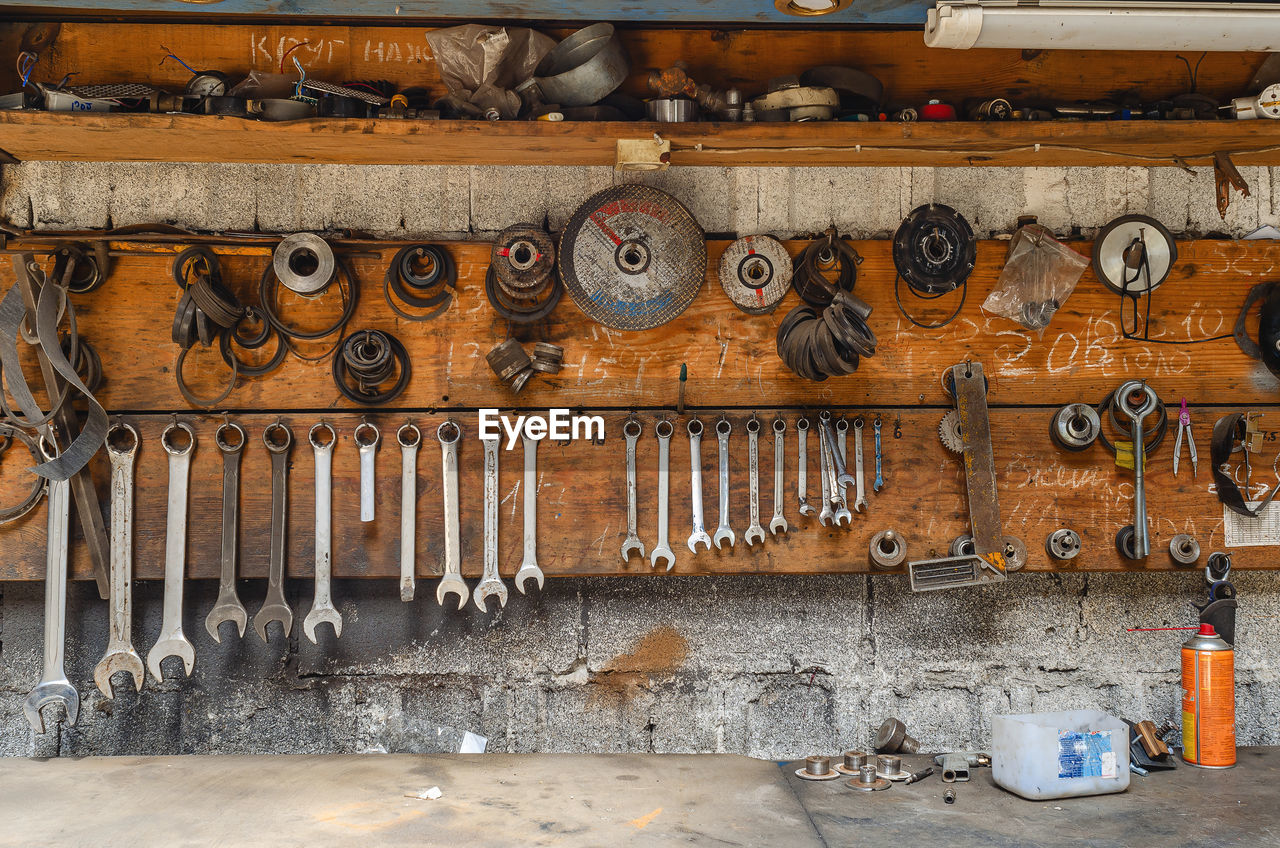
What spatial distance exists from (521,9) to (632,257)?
0.56m

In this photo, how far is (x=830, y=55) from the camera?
2.00m

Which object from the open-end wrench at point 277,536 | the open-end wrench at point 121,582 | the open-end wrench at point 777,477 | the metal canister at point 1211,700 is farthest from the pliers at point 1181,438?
the open-end wrench at point 121,582

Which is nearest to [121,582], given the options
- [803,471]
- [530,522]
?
[530,522]

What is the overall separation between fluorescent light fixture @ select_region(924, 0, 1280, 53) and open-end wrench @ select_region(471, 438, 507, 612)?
1.22 m

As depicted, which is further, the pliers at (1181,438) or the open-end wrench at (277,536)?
the pliers at (1181,438)

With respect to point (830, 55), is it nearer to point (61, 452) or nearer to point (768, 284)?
point (768, 284)

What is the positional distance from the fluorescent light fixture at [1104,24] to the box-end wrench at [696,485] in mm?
906

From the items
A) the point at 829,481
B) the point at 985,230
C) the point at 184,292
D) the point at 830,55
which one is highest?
the point at 830,55

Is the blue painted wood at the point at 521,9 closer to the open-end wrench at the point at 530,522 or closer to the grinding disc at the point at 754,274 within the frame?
the grinding disc at the point at 754,274

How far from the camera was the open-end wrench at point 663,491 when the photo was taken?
6.27ft

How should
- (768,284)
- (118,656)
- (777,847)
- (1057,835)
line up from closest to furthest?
(777,847)
(1057,835)
(118,656)
(768,284)

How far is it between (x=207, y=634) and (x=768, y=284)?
4.94 feet

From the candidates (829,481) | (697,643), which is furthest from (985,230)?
(697,643)

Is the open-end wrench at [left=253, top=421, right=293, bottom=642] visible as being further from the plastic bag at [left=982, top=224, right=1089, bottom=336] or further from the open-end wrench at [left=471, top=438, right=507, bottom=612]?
the plastic bag at [left=982, top=224, right=1089, bottom=336]
